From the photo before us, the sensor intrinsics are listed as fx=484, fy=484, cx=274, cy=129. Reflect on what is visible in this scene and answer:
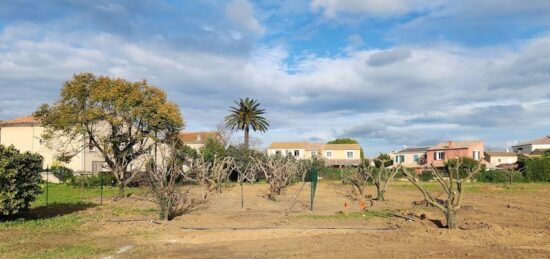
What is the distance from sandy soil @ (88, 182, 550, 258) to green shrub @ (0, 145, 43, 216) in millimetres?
2564

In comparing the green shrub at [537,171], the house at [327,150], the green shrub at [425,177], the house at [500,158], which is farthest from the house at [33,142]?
the house at [500,158]

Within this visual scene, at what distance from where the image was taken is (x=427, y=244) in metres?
11.1

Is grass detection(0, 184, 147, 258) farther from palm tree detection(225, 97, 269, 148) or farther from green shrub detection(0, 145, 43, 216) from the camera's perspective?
palm tree detection(225, 97, 269, 148)

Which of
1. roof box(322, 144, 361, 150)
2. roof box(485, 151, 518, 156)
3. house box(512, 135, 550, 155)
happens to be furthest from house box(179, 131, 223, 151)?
house box(512, 135, 550, 155)

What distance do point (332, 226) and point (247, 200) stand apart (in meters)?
9.89

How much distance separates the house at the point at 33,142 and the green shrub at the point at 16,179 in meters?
28.5

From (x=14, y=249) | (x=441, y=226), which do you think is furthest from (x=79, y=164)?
(x=441, y=226)

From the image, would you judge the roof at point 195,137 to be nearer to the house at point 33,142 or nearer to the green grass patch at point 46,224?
the house at point 33,142

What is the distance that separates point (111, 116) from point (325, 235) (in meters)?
21.9

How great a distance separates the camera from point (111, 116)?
101 feet

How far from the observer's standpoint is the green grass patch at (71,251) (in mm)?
10578

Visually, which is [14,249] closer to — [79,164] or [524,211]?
[524,211]

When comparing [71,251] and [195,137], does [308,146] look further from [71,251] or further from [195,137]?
[71,251]

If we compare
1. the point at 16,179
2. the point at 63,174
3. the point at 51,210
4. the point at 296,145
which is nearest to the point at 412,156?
the point at 296,145
